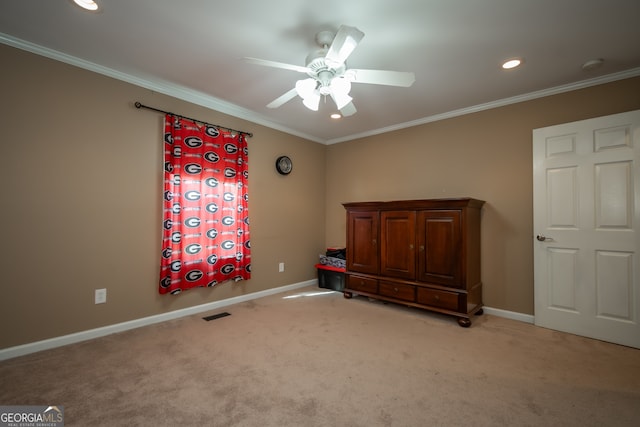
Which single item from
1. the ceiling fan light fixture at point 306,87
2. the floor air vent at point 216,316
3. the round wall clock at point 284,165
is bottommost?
the floor air vent at point 216,316

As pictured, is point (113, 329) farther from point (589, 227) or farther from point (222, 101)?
point (589, 227)

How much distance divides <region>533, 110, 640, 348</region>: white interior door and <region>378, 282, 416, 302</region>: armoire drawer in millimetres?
1209

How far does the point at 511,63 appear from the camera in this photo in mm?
2400

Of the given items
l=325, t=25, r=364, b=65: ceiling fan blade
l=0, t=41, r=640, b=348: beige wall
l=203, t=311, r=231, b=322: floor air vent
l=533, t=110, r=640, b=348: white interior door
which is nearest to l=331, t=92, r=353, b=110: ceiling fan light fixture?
l=325, t=25, r=364, b=65: ceiling fan blade

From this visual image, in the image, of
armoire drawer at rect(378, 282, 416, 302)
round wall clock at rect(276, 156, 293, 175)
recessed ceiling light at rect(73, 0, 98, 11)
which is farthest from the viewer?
round wall clock at rect(276, 156, 293, 175)

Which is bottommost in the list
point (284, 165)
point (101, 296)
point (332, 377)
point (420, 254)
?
point (332, 377)

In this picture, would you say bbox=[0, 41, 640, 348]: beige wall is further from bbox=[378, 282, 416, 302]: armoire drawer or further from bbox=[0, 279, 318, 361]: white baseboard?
bbox=[378, 282, 416, 302]: armoire drawer

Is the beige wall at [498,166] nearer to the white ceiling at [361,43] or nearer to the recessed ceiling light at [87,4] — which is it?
the white ceiling at [361,43]

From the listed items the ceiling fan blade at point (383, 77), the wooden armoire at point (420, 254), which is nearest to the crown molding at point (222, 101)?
the wooden armoire at point (420, 254)

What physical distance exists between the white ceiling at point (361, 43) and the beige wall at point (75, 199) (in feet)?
0.94

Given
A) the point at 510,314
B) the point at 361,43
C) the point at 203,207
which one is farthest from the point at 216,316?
the point at 510,314

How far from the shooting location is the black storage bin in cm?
409

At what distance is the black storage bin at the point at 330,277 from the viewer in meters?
4.09

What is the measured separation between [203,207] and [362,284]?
2170 millimetres
